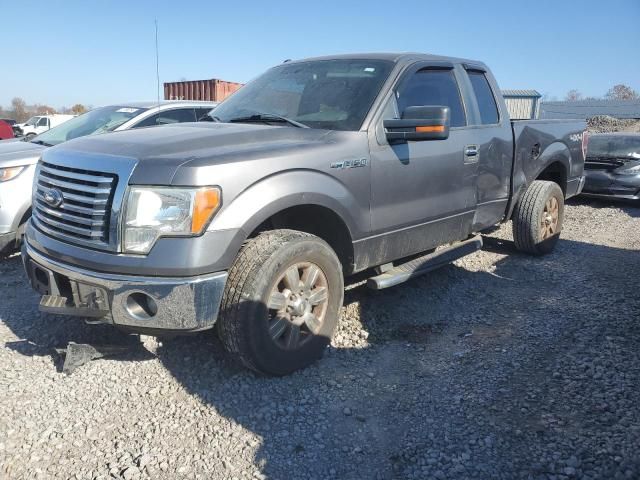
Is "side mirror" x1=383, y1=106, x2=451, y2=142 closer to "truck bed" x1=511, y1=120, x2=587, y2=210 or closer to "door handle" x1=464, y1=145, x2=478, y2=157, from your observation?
"door handle" x1=464, y1=145, x2=478, y2=157

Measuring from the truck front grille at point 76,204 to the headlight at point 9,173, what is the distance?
6.67 ft

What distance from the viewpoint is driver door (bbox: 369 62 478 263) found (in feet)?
12.0

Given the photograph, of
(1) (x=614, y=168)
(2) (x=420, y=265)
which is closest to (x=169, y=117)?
(2) (x=420, y=265)

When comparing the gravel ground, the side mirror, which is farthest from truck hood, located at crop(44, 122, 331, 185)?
the gravel ground

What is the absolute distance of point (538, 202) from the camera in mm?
5469

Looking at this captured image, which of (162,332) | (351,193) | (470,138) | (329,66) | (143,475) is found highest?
(329,66)

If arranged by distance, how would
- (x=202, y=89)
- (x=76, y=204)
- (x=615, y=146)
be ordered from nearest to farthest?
(x=76, y=204) < (x=615, y=146) < (x=202, y=89)

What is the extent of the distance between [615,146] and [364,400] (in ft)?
27.6

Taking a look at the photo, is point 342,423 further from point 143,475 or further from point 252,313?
point 143,475

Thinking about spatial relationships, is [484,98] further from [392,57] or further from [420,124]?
[420,124]

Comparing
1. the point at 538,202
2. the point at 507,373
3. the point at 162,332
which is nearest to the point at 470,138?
the point at 538,202

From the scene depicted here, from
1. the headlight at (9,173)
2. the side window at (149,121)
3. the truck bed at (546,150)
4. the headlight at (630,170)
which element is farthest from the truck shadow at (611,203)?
the headlight at (9,173)

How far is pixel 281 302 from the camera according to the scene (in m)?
3.12

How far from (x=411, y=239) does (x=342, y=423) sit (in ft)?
5.36
